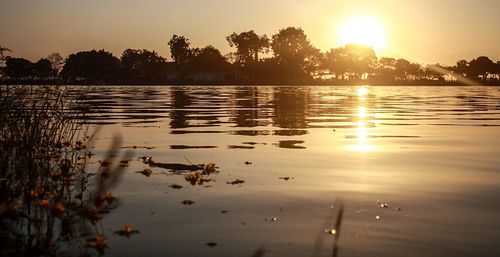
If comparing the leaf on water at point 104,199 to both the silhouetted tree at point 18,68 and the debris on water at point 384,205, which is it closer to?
the debris on water at point 384,205

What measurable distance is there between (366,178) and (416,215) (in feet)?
11.4

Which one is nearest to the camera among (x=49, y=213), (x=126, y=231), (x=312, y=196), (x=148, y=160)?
(x=126, y=231)

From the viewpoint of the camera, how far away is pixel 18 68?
45.6ft

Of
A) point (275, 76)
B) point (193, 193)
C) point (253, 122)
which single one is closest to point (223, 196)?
point (193, 193)

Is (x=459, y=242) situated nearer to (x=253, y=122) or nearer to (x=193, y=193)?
(x=193, y=193)

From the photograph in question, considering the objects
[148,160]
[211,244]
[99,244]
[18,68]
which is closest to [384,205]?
[211,244]

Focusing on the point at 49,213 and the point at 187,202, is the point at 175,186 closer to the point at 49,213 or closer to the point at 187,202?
the point at 187,202

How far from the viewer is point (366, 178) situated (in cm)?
1236

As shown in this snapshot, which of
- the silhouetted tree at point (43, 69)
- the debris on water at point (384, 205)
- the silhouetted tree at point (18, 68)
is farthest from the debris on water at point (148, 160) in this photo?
the debris on water at point (384, 205)

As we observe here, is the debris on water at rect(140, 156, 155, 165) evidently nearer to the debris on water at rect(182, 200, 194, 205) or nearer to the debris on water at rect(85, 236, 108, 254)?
the debris on water at rect(182, 200, 194, 205)

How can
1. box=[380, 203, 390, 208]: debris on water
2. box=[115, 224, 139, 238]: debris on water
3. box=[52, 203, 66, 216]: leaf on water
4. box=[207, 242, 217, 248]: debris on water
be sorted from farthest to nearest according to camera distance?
box=[380, 203, 390, 208]: debris on water, box=[52, 203, 66, 216]: leaf on water, box=[115, 224, 139, 238]: debris on water, box=[207, 242, 217, 248]: debris on water

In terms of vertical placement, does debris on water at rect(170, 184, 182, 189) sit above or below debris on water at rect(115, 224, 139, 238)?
below

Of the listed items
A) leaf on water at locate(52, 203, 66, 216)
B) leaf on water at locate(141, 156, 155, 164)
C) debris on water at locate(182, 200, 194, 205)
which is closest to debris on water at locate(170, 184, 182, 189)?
debris on water at locate(182, 200, 194, 205)

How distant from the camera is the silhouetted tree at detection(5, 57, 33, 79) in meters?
13.2
